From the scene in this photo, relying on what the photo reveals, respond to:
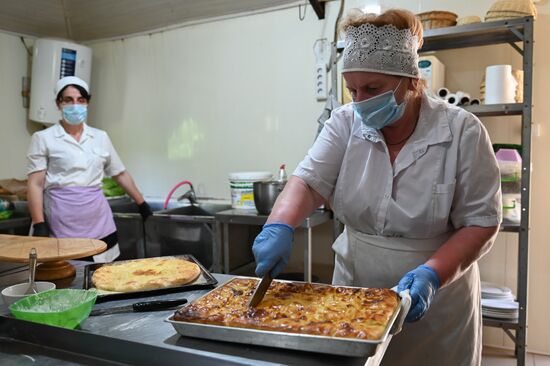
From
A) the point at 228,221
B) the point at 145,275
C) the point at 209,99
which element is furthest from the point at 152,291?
the point at 209,99

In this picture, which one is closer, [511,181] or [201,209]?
[511,181]

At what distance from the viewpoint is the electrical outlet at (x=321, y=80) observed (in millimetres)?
3088

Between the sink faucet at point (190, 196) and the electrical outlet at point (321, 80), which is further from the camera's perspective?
the sink faucet at point (190, 196)

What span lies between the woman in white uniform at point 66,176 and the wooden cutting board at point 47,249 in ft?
3.08

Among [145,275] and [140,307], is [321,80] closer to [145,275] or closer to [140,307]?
[145,275]

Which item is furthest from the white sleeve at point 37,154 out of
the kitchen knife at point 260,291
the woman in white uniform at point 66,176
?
the kitchen knife at point 260,291

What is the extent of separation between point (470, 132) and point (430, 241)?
0.36 meters

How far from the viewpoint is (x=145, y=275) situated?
1418 millimetres

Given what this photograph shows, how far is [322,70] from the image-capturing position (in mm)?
3090

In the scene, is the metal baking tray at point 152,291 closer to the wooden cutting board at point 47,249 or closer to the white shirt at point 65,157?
the wooden cutting board at point 47,249

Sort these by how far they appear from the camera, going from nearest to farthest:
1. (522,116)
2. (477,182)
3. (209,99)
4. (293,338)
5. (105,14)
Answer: (293,338), (477,182), (522,116), (209,99), (105,14)

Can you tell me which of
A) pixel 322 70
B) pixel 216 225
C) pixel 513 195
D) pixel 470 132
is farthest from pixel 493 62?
pixel 216 225

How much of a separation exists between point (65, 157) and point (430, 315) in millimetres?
2246

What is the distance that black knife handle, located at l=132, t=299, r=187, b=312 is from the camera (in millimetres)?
1190
